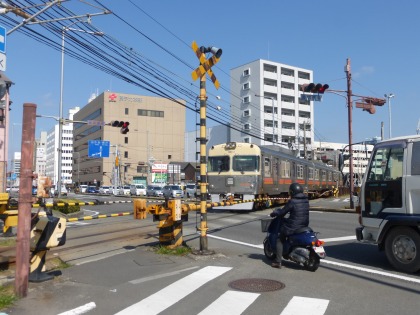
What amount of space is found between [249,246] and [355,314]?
5.60 meters

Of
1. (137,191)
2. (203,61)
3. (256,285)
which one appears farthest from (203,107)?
(137,191)

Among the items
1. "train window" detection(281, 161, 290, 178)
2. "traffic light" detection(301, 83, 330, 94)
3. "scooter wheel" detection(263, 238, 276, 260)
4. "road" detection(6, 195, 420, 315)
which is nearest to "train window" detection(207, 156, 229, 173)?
"train window" detection(281, 161, 290, 178)

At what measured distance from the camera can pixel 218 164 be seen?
22.9 metres

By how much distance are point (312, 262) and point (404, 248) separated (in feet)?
5.33

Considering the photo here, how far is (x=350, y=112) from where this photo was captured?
2308 cm

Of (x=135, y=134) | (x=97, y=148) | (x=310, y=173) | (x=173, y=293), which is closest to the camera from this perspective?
(x=173, y=293)

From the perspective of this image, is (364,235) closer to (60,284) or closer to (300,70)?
(60,284)

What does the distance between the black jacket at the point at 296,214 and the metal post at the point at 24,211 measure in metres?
4.27

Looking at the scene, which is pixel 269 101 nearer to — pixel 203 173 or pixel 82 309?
pixel 203 173

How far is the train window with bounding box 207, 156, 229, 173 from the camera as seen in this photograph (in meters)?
22.6

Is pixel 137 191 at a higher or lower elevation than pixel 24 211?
lower

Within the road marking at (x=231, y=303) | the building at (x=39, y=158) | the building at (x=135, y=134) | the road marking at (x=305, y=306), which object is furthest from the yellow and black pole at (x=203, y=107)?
the building at (x=135, y=134)

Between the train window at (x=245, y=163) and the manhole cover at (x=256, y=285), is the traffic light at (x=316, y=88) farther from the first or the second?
the manhole cover at (x=256, y=285)

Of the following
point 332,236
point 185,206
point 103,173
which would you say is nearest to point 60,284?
point 185,206
